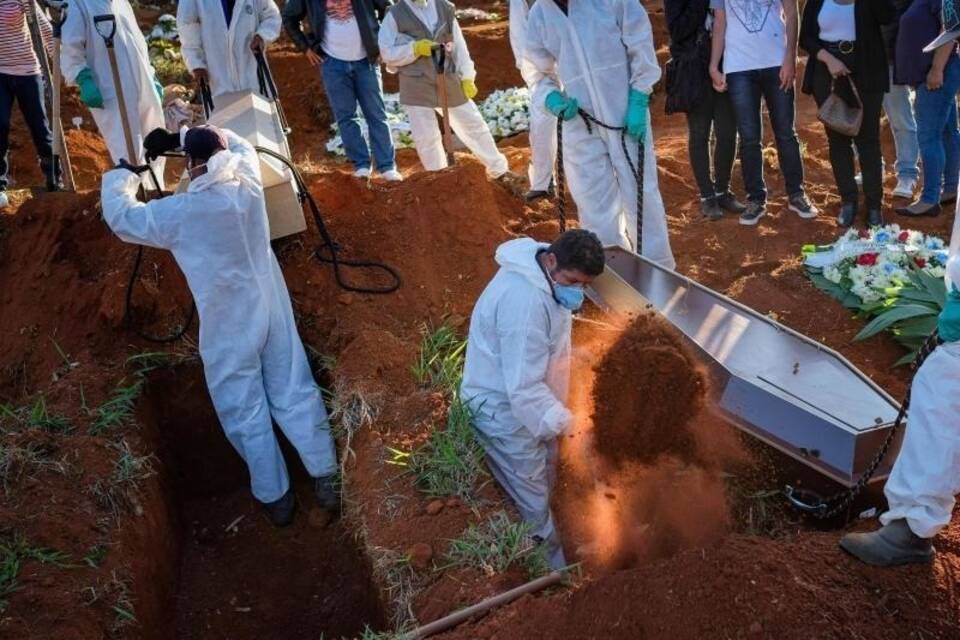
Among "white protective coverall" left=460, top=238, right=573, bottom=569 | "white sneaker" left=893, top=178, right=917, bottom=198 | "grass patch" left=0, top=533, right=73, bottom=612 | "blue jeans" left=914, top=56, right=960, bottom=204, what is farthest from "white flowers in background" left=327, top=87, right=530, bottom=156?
"grass patch" left=0, top=533, right=73, bottom=612

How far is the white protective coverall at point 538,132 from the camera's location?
254 inches

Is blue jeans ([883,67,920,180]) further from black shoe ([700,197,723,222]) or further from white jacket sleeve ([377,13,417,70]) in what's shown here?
white jacket sleeve ([377,13,417,70])

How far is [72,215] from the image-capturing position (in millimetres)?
5730

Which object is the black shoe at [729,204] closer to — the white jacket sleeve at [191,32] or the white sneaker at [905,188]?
the white sneaker at [905,188]

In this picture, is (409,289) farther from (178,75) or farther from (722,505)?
(178,75)

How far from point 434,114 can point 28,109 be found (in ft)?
9.58

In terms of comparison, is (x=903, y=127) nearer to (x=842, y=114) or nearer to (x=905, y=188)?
A: (x=905, y=188)

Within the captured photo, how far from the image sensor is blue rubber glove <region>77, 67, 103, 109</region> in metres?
6.11

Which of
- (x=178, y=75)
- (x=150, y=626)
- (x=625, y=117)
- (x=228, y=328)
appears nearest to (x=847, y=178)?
(x=625, y=117)

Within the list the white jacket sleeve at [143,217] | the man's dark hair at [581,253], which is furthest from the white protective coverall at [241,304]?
the man's dark hair at [581,253]

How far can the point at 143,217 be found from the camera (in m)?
4.15

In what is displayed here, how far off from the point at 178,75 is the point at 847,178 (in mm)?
8508

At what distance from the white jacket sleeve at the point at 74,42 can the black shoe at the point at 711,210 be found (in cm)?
443

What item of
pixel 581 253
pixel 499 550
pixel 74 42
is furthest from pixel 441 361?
pixel 74 42
